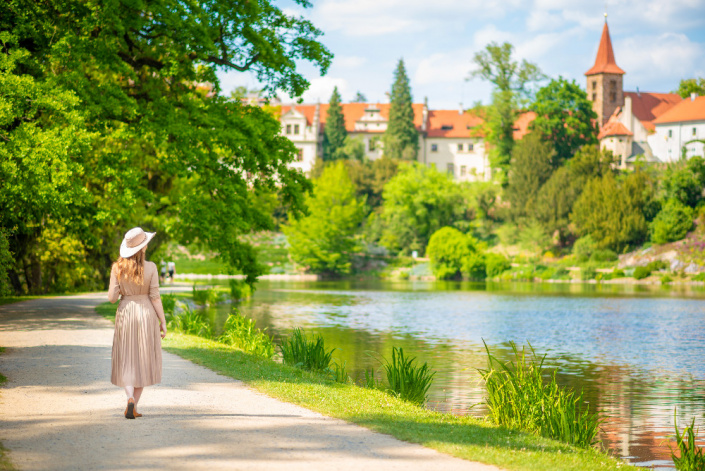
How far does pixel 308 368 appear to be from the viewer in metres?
13.3

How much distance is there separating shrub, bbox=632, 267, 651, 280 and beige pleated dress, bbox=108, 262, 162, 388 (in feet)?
193

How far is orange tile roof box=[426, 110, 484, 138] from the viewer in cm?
11356

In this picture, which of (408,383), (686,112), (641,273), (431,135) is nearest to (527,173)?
(641,273)

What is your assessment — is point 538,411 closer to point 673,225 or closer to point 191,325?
point 191,325

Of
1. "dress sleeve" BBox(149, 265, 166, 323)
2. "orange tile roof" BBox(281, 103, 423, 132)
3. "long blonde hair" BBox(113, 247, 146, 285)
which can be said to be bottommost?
"dress sleeve" BBox(149, 265, 166, 323)

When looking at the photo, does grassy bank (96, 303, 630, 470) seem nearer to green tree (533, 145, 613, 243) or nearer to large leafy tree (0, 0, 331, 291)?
large leafy tree (0, 0, 331, 291)

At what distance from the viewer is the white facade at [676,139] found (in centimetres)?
9012

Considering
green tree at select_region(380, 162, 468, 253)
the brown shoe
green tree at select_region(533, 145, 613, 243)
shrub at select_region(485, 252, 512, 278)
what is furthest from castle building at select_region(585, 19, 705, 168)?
the brown shoe

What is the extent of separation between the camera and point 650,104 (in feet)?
342

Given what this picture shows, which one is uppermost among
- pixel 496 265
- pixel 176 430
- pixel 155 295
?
pixel 155 295

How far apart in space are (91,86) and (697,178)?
60914 millimetres

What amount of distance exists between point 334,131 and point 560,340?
283 ft

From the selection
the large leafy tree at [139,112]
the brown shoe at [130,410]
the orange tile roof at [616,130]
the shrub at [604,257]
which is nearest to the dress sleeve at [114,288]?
the brown shoe at [130,410]

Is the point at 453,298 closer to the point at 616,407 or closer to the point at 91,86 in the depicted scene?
the point at 91,86
